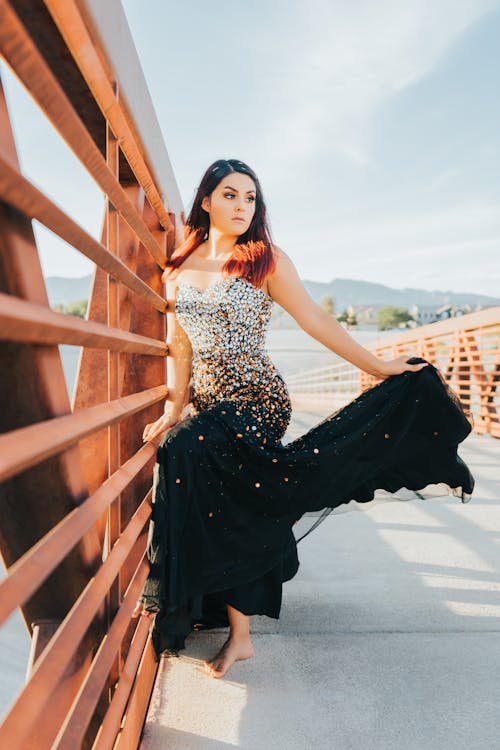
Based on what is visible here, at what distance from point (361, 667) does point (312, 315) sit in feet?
3.74

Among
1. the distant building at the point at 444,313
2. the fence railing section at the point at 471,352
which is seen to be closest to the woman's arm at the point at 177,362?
the fence railing section at the point at 471,352

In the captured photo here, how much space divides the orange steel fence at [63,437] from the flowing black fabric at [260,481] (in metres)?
0.11

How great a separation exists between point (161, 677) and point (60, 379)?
1.25 m

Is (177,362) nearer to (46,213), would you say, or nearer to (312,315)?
(312,315)

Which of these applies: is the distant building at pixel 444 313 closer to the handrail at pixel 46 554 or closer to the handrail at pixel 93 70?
the handrail at pixel 93 70

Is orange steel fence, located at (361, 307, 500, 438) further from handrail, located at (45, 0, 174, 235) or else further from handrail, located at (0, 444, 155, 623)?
handrail, located at (0, 444, 155, 623)

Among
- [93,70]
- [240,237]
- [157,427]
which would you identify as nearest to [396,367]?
[240,237]

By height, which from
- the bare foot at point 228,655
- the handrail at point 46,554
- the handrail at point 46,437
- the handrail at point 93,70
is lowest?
the bare foot at point 228,655

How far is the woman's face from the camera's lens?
210cm

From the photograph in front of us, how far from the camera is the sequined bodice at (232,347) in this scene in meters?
1.96

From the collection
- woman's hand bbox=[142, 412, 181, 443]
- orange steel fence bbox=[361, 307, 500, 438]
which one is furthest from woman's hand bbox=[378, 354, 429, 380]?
orange steel fence bbox=[361, 307, 500, 438]

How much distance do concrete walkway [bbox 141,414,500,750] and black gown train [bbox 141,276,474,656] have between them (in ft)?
0.57

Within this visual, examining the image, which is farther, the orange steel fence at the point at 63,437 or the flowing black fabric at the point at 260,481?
the flowing black fabric at the point at 260,481

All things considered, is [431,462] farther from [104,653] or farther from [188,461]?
[104,653]
